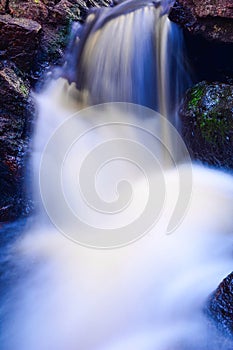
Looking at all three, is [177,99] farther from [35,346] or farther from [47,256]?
[35,346]

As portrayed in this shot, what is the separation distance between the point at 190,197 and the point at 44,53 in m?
3.20

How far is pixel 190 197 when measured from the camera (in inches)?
169

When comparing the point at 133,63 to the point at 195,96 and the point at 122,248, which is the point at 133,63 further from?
the point at 122,248

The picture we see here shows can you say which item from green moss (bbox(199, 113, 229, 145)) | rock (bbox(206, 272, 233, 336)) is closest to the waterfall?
green moss (bbox(199, 113, 229, 145))

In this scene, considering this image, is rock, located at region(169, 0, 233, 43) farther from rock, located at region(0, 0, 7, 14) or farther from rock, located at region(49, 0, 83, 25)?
rock, located at region(0, 0, 7, 14)

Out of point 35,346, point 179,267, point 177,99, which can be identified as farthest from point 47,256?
point 177,99

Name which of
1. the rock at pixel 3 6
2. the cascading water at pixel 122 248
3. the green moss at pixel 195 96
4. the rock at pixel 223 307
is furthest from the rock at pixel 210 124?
the rock at pixel 3 6

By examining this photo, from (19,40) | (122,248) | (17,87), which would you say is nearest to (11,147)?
(17,87)

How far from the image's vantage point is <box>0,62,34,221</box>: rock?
4.26 m

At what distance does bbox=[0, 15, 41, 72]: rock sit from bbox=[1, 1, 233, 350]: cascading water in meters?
0.57

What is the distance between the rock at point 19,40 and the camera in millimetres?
4488

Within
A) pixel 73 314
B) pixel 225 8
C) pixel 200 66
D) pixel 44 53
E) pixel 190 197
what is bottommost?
pixel 190 197

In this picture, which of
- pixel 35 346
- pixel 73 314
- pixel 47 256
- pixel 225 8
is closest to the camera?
pixel 35 346

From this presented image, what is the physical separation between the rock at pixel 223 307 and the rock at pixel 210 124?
2152 millimetres
